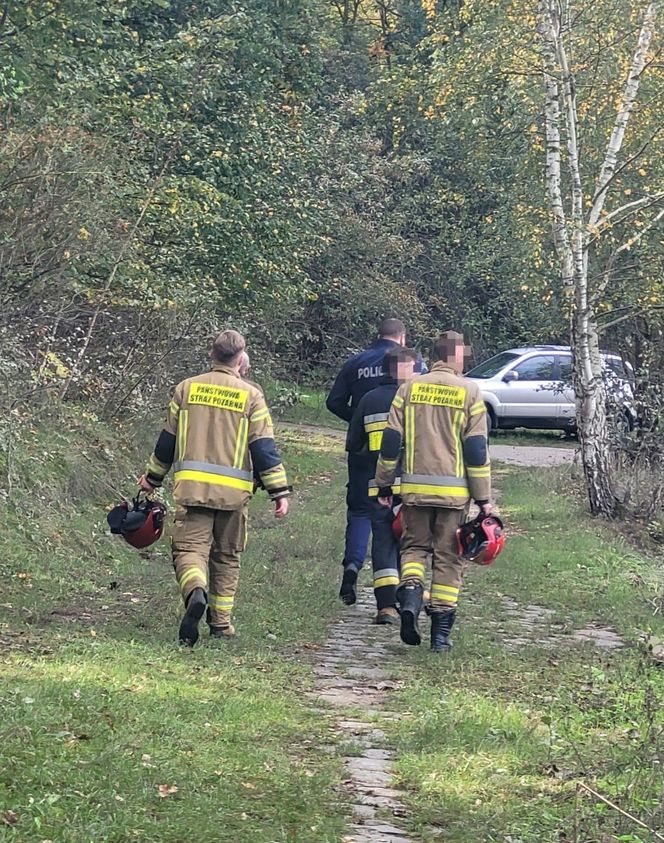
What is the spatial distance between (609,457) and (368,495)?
660 cm

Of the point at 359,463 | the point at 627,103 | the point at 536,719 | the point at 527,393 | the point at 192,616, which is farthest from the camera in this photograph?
the point at 527,393

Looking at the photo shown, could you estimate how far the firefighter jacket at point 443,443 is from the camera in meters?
7.96

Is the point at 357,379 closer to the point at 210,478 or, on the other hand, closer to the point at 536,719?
the point at 210,478

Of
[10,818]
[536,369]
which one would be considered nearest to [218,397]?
[10,818]

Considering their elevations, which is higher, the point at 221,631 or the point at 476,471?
the point at 476,471

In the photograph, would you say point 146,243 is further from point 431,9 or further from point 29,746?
point 29,746

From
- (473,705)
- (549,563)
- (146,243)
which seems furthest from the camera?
(146,243)

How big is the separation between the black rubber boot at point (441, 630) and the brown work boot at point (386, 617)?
986 millimetres

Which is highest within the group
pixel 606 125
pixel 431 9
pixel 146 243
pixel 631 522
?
pixel 431 9

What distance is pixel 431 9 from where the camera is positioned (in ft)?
60.1

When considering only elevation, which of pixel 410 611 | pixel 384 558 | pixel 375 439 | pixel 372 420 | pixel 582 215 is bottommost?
pixel 410 611

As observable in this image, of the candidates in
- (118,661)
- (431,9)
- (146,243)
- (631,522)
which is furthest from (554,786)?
(431,9)

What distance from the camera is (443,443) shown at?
799cm

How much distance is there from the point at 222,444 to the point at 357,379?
201 cm
